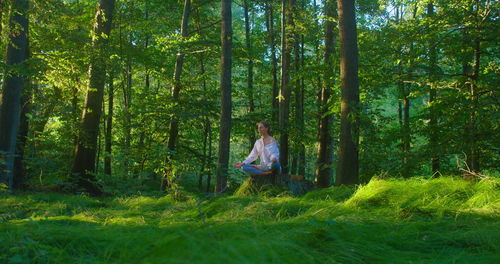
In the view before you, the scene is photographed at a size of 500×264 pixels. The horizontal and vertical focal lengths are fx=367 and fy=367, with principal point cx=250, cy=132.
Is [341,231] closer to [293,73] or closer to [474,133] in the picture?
[474,133]

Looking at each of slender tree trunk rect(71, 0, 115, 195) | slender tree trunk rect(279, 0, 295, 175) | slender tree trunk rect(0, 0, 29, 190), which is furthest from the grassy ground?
slender tree trunk rect(279, 0, 295, 175)

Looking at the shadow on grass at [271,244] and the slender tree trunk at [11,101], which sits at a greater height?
the slender tree trunk at [11,101]

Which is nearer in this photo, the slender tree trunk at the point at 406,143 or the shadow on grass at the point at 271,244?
the shadow on grass at the point at 271,244

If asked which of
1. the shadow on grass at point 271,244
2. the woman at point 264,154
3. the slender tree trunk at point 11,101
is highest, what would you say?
Answer: the slender tree trunk at point 11,101

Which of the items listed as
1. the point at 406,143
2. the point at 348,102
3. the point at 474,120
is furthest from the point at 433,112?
the point at 348,102

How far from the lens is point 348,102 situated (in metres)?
7.12

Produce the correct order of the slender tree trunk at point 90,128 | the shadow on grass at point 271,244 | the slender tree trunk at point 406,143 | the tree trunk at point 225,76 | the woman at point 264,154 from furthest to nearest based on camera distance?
the slender tree trunk at point 90,128, the tree trunk at point 225,76, the slender tree trunk at point 406,143, the woman at point 264,154, the shadow on grass at point 271,244

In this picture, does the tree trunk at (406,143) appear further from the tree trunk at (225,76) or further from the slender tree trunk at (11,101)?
the slender tree trunk at (11,101)

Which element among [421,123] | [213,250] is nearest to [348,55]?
[421,123]

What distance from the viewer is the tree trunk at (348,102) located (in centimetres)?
704

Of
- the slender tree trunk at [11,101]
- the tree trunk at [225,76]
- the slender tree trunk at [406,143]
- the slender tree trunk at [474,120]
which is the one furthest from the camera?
the tree trunk at [225,76]

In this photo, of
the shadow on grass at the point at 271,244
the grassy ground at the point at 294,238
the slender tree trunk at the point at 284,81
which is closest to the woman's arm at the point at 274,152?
the grassy ground at the point at 294,238

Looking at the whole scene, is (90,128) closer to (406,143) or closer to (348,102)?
(348,102)

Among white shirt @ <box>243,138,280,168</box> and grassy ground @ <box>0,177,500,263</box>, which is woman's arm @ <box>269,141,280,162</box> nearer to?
white shirt @ <box>243,138,280,168</box>
